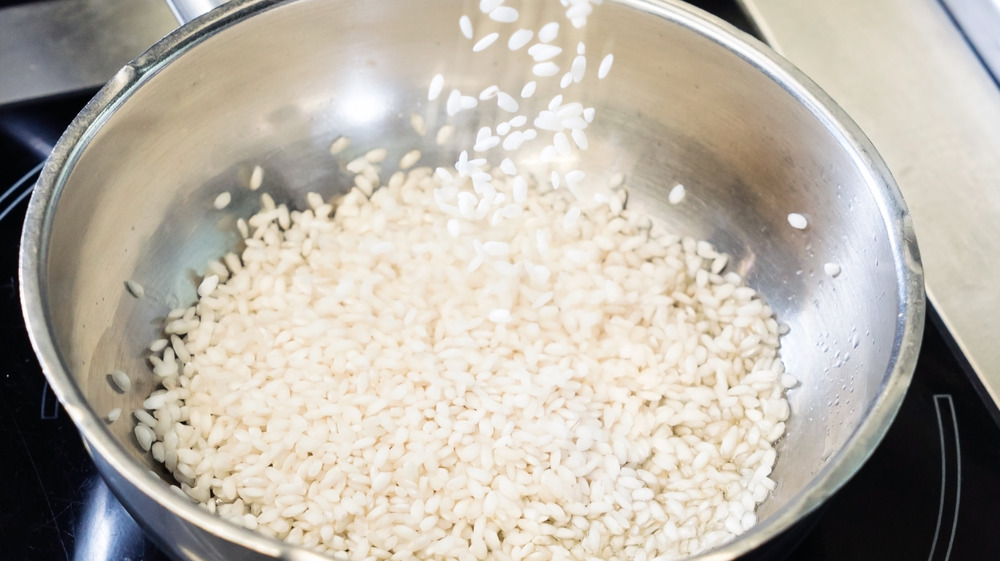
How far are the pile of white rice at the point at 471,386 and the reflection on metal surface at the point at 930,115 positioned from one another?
29cm

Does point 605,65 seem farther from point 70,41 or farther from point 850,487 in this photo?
point 70,41

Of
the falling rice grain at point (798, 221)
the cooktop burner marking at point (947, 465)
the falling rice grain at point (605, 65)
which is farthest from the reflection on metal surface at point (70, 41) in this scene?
the cooktop burner marking at point (947, 465)

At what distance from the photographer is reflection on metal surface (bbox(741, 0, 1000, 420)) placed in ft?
4.11

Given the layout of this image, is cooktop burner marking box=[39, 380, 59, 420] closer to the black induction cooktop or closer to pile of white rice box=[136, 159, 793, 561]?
the black induction cooktop

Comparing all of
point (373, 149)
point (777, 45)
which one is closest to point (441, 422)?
point (373, 149)

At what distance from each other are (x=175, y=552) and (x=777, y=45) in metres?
1.23

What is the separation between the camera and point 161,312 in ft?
3.89

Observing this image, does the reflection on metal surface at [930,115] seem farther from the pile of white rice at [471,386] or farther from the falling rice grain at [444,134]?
the falling rice grain at [444,134]

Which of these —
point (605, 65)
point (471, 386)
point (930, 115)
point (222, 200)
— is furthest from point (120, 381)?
point (930, 115)

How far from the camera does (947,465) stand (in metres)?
1.08

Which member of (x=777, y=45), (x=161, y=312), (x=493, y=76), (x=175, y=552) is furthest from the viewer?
(x=777, y=45)

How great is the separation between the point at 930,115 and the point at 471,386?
913 millimetres

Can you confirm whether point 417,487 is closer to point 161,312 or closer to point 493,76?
point 161,312

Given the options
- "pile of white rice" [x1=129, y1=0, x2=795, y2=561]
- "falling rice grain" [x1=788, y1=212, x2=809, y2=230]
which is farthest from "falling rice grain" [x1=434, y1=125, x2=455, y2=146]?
"falling rice grain" [x1=788, y1=212, x2=809, y2=230]
